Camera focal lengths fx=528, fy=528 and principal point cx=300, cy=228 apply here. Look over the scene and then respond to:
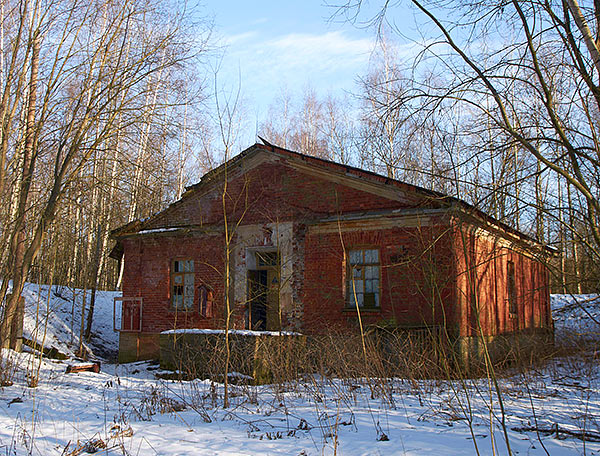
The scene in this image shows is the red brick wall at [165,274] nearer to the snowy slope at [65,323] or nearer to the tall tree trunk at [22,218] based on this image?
the snowy slope at [65,323]

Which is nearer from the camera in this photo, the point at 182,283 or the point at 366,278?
the point at 366,278

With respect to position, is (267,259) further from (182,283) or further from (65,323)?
(65,323)

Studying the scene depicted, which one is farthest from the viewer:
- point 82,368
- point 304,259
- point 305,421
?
point 304,259

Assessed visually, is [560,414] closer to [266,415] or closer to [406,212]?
[266,415]

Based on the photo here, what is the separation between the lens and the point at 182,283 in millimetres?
16109

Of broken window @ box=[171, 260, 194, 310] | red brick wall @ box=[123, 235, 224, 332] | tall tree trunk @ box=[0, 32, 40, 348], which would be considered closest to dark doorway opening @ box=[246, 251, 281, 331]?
red brick wall @ box=[123, 235, 224, 332]

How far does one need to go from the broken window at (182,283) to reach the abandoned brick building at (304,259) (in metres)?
0.04

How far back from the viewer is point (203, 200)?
1585cm

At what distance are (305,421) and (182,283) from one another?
35.2ft

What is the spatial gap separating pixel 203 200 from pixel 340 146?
595 inches

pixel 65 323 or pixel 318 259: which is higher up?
pixel 318 259

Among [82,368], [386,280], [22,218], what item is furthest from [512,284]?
[22,218]

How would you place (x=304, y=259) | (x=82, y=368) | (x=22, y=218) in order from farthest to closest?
(x=304, y=259) < (x=82, y=368) < (x=22, y=218)

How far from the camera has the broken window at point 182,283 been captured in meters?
15.9
